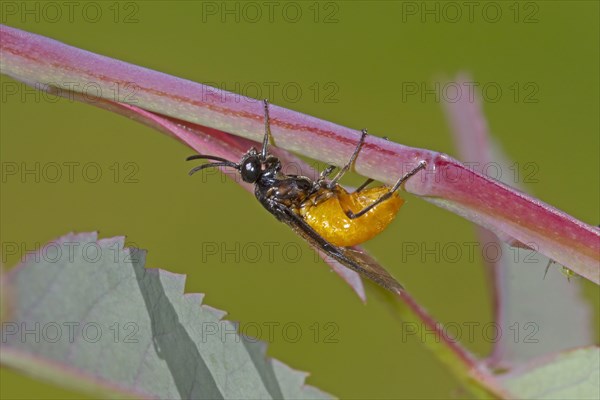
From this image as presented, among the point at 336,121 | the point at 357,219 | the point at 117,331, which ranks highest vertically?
the point at 336,121

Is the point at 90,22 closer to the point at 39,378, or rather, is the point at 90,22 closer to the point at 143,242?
the point at 143,242

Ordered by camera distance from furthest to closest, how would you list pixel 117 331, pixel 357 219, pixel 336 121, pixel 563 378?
pixel 336 121
pixel 357 219
pixel 563 378
pixel 117 331

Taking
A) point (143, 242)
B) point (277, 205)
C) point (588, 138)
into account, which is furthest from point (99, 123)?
point (277, 205)

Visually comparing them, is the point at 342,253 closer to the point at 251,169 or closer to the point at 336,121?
the point at 251,169

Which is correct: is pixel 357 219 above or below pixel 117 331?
above

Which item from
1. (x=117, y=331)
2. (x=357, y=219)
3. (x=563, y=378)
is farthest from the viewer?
(x=357, y=219)

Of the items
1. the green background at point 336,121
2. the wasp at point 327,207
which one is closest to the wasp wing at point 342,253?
the wasp at point 327,207

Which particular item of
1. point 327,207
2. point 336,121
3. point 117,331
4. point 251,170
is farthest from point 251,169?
point 336,121
